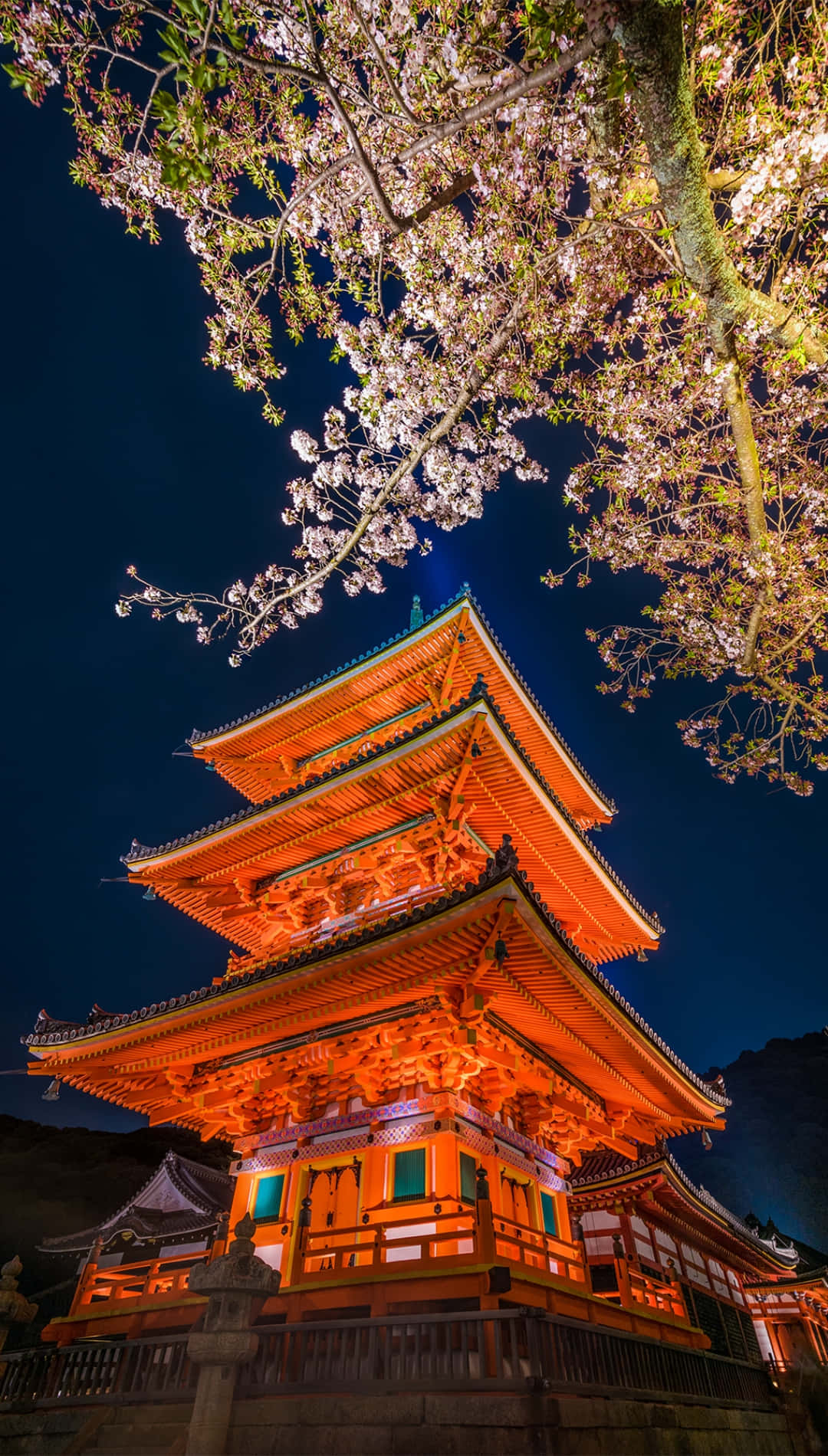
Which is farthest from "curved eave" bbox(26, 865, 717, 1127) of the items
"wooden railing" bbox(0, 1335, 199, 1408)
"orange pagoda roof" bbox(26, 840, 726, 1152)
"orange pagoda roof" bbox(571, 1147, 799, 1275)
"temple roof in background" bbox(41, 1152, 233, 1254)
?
"temple roof in background" bbox(41, 1152, 233, 1254)

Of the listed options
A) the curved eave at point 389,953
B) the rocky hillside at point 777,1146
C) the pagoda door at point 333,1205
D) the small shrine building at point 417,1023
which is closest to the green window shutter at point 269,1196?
the small shrine building at point 417,1023

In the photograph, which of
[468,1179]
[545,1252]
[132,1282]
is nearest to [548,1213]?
[468,1179]

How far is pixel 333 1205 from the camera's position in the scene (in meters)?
10.8

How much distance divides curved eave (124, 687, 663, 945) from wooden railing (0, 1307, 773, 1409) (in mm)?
7552

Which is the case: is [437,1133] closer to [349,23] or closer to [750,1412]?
[750,1412]

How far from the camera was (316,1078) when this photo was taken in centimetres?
1187

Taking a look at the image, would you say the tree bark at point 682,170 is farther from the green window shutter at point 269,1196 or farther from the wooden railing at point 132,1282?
the wooden railing at point 132,1282

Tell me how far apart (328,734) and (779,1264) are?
72.7ft

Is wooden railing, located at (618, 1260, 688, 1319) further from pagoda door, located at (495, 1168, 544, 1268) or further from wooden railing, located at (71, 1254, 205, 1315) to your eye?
wooden railing, located at (71, 1254, 205, 1315)

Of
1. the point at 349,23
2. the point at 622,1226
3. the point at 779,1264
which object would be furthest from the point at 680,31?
the point at 779,1264

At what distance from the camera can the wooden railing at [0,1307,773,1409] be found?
660 cm

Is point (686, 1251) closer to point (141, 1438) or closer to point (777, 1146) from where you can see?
point (141, 1438)

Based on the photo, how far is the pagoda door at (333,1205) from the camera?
1040 cm

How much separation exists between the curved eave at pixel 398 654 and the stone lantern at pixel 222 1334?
391 inches
